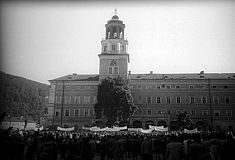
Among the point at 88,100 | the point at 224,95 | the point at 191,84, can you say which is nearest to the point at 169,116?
the point at 191,84

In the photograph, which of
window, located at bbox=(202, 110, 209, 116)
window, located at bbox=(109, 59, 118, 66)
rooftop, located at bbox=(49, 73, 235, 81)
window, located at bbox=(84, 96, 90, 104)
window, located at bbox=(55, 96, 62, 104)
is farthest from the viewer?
rooftop, located at bbox=(49, 73, 235, 81)

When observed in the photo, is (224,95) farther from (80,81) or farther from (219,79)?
(80,81)

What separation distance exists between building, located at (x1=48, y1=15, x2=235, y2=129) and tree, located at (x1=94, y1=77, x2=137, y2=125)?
6832 millimetres

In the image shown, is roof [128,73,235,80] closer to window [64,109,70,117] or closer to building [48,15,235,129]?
building [48,15,235,129]

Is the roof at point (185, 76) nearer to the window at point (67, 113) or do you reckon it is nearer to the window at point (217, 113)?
the window at point (217, 113)

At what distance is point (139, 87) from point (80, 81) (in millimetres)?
12544

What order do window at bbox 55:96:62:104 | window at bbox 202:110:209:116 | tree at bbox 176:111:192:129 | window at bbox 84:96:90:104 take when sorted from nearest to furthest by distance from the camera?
1. tree at bbox 176:111:192:129
2. window at bbox 202:110:209:116
3. window at bbox 84:96:90:104
4. window at bbox 55:96:62:104

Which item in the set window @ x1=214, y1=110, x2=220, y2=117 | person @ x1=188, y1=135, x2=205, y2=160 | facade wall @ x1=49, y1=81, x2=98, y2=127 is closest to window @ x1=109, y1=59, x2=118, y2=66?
facade wall @ x1=49, y1=81, x2=98, y2=127

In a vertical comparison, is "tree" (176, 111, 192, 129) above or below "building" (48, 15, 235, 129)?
below

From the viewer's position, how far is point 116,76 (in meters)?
54.5

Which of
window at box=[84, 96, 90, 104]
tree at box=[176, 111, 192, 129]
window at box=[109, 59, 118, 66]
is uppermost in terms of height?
window at box=[109, 59, 118, 66]

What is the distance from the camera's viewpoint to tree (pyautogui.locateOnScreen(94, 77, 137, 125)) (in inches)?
1804

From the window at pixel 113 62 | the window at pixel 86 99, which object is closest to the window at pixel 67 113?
the window at pixel 86 99

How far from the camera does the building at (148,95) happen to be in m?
53.1
